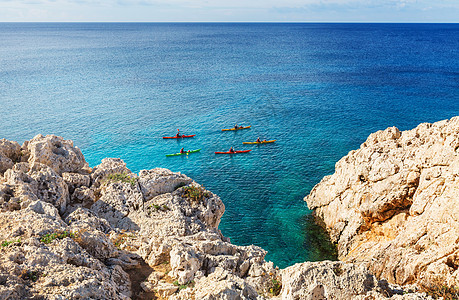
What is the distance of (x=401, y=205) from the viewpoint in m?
25.3

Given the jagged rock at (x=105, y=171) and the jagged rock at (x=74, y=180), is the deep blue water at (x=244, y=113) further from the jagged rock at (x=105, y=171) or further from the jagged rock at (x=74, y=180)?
the jagged rock at (x=74, y=180)

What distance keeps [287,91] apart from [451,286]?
70572mm

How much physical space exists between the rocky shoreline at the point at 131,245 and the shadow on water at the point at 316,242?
3728mm

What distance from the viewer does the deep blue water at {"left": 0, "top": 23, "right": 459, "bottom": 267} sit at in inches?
1517

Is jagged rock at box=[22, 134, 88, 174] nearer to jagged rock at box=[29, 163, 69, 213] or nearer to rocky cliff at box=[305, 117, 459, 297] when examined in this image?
jagged rock at box=[29, 163, 69, 213]

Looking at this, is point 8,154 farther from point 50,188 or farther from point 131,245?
point 131,245

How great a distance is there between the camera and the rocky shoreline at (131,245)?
35.6ft

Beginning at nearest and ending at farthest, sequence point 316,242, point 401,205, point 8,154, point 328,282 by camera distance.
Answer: point 328,282
point 8,154
point 401,205
point 316,242

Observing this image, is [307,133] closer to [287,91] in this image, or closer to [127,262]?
[287,91]

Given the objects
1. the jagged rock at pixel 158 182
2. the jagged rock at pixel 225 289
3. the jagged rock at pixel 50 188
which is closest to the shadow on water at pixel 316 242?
the jagged rock at pixel 158 182

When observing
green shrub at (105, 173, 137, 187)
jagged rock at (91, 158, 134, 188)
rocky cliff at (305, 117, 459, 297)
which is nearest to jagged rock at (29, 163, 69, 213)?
jagged rock at (91, 158, 134, 188)

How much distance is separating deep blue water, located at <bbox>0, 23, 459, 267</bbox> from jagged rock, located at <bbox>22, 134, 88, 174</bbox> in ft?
53.1

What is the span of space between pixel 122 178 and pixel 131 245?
6.17 meters

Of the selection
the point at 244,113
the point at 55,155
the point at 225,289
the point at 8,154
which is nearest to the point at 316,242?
the point at 225,289
